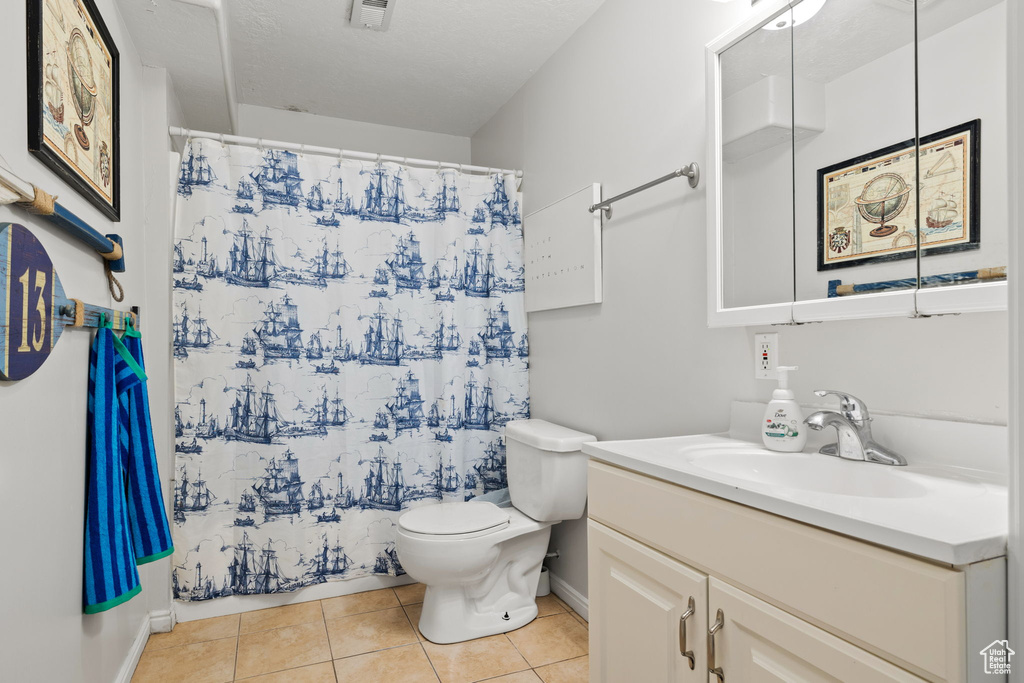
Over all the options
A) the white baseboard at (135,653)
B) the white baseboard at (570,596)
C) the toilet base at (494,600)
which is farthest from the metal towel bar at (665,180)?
the white baseboard at (135,653)

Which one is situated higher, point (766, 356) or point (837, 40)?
point (837, 40)

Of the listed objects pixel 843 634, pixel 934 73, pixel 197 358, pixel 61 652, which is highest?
pixel 934 73

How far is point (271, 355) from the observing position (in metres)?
2.40

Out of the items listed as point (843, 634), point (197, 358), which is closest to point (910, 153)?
point (843, 634)

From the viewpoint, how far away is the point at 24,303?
3.49 ft

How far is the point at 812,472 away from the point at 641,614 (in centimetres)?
47

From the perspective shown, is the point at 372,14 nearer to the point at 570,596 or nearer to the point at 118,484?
the point at 118,484

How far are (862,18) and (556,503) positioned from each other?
170cm

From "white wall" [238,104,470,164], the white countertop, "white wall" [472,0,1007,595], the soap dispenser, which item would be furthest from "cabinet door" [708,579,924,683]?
"white wall" [238,104,470,164]

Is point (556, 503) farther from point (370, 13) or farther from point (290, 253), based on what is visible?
point (370, 13)

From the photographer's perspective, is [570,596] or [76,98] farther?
[570,596]

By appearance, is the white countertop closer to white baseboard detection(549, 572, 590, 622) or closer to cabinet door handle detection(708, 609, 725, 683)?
cabinet door handle detection(708, 609, 725, 683)

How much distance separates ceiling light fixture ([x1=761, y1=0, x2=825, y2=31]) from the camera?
1.30 meters

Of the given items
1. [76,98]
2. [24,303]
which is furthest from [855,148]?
[76,98]
